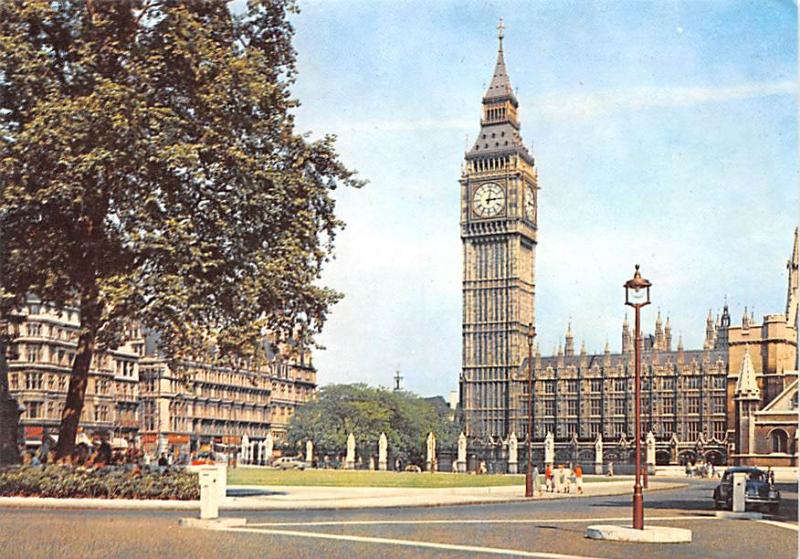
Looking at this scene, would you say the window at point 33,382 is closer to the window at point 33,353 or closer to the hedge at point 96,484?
the window at point 33,353

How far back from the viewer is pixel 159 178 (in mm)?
18219

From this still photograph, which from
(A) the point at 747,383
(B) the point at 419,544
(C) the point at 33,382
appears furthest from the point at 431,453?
(A) the point at 747,383

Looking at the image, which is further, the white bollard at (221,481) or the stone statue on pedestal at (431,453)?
the stone statue on pedestal at (431,453)

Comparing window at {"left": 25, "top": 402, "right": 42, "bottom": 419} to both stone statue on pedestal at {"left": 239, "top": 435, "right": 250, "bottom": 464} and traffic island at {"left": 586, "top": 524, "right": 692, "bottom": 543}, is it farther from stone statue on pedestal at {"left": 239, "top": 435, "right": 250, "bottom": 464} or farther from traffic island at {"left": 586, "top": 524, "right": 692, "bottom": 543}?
traffic island at {"left": 586, "top": 524, "right": 692, "bottom": 543}

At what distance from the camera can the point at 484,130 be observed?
2222cm

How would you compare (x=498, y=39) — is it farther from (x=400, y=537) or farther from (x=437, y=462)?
(x=437, y=462)

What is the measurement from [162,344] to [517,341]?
237 ft

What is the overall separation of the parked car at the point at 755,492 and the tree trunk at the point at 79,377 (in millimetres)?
11284

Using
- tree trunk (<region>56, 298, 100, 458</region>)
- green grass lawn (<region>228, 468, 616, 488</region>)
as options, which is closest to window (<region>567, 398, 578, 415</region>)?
green grass lawn (<region>228, 468, 616, 488</region>)

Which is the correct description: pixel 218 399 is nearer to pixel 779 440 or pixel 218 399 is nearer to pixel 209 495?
pixel 209 495

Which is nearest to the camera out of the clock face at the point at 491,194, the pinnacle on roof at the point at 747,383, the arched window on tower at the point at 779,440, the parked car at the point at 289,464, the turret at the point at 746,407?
the parked car at the point at 289,464

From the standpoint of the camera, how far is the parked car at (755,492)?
20828mm

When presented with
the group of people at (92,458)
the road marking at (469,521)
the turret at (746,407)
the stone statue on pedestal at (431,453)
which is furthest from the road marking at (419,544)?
the turret at (746,407)

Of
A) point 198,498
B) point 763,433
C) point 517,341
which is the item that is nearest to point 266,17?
point 198,498
